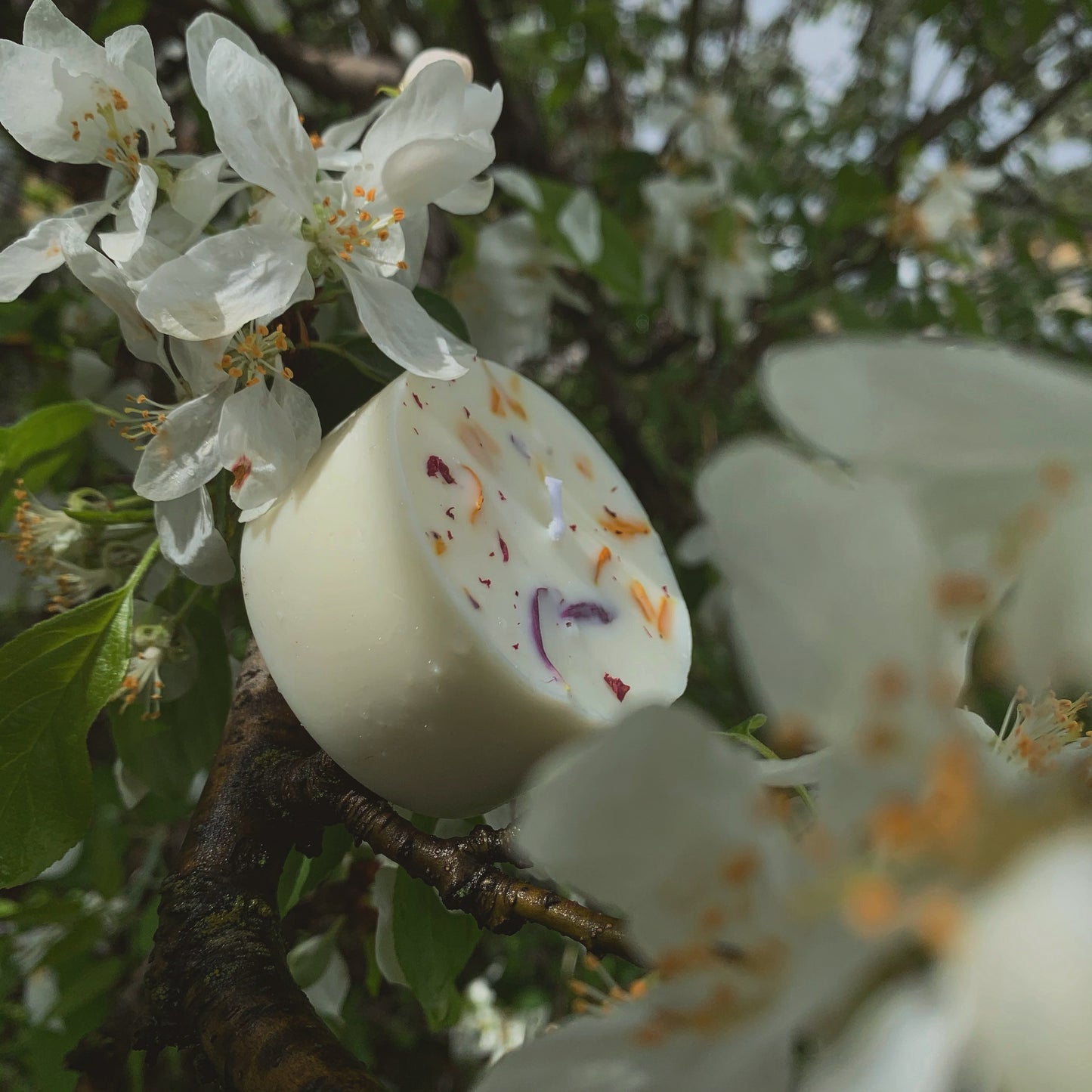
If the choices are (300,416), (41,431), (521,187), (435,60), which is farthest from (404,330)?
(521,187)

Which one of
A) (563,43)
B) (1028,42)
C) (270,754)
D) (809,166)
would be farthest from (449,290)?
(809,166)

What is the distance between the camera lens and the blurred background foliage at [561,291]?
64 cm

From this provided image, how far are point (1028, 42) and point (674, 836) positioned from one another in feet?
4.50

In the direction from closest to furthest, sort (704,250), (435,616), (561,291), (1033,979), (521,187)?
(1033,979) → (435,616) → (521,187) → (561,291) → (704,250)

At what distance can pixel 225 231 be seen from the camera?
0.47 metres

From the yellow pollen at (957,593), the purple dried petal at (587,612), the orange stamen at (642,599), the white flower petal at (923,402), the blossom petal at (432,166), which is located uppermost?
the white flower petal at (923,402)

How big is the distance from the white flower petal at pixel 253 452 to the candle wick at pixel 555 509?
126mm

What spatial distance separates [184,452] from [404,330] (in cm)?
12

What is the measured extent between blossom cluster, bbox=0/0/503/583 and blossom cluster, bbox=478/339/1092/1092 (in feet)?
0.88

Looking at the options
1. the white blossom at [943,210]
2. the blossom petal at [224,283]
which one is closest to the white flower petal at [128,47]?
the blossom petal at [224,283]

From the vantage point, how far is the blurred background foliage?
0.64 m

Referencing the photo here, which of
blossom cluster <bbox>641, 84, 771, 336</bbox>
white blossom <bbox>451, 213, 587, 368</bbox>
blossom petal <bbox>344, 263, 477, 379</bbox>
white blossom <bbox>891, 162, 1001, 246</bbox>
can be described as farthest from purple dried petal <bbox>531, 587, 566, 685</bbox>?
white blossom <bbox>891, 162, 1001, 246</bbox>

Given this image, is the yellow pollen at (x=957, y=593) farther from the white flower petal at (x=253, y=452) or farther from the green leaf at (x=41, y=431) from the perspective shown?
the green leaf at (x=41, y=431)

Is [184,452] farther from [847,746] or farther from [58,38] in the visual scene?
[847,746]
